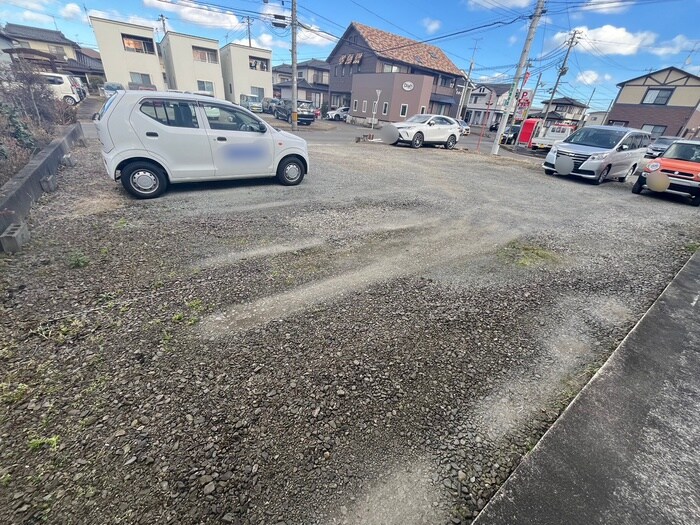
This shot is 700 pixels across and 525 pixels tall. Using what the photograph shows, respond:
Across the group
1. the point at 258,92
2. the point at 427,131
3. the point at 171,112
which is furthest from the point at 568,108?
the point at 171,112

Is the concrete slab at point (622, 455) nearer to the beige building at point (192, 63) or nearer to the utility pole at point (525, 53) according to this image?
the utility pole at point (525, 53)

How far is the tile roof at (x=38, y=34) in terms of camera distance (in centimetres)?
3816

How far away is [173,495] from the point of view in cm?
156

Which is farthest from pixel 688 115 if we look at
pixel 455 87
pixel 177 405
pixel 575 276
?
pixel 177 405

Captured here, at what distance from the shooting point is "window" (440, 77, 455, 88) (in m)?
35.1

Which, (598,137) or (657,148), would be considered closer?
(598,137)

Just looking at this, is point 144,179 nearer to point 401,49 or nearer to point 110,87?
point 110,87

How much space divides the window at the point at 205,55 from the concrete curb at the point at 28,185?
97.0 feet

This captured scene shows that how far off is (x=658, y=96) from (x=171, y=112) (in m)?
41.7

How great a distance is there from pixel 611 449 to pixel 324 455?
1.69 metres

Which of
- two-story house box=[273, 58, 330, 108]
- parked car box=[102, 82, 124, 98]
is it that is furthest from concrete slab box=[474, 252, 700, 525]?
two-story house box=[273, 58, 330, 108]

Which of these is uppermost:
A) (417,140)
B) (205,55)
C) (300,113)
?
(205,55)

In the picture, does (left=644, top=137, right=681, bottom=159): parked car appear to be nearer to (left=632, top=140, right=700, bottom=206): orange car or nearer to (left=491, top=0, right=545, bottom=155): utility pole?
(left=491, top=0, right=545, bottom=155): utility pole

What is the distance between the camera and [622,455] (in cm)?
182
